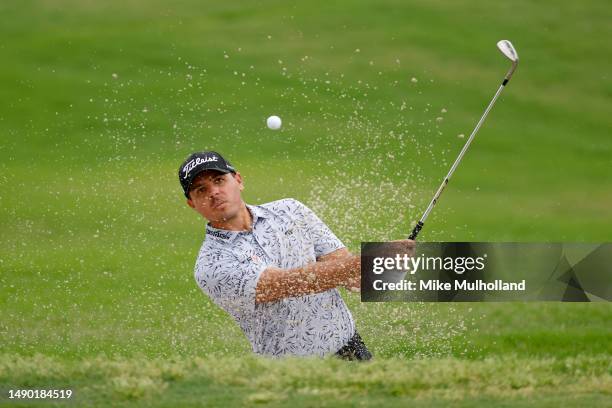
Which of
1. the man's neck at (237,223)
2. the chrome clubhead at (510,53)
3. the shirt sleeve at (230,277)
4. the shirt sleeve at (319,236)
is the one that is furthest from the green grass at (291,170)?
the chrome clubhead at (510,53)

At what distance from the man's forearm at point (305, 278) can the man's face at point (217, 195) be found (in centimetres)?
28

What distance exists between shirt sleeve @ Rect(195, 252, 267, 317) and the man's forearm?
33 mm

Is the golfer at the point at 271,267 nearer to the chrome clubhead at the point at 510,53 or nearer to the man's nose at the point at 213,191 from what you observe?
the man's nose at the point at 213,191

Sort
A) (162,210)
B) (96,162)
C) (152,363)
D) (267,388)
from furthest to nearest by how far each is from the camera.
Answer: (96,162) < (162,210) < (152,363) < (267,388)

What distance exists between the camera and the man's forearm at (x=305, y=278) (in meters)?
4.01

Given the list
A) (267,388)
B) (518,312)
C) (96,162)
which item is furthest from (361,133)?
(267,388)

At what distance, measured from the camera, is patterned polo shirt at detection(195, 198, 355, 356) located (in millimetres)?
4121

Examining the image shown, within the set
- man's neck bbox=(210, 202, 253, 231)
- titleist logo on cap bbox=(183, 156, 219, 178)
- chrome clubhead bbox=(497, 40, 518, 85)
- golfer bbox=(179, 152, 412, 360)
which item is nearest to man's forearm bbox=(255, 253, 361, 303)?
golfer bbox=(179, 152, 412, 360)

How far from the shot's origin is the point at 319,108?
41.4ft

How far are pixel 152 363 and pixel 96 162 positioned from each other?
24.9 feet

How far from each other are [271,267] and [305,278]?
0.54 feet

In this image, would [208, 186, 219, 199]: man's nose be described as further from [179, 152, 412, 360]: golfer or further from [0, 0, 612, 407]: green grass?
[0, 0, 612, 407]: green grass

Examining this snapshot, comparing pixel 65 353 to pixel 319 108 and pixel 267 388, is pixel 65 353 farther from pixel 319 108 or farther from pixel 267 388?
pixel 319 108

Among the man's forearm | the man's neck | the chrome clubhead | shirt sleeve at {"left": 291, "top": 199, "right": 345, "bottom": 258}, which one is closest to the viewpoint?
the man's forearm
